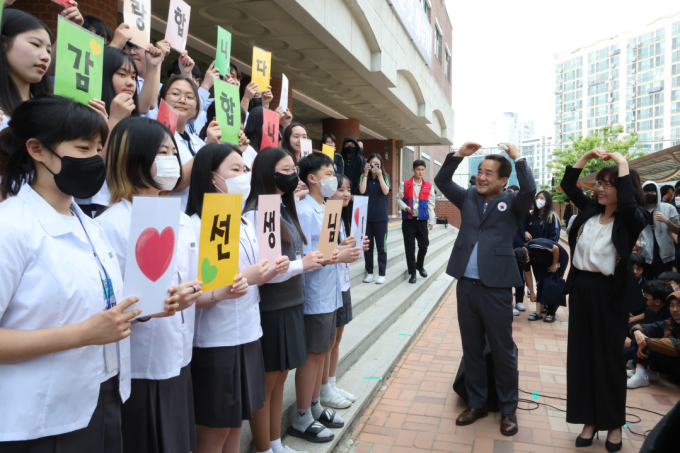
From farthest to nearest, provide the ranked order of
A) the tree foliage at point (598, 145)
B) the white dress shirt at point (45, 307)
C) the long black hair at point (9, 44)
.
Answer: the tree foliage at point (598, 145) < the long black hair at point (9, 44) < the white dress shirt at point (45, 307)

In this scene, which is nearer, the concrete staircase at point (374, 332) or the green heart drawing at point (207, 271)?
the green heart drawing at point (207, 271)

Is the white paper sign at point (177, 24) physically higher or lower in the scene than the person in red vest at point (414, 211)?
higher

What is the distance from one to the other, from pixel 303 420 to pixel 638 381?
3.72 meters

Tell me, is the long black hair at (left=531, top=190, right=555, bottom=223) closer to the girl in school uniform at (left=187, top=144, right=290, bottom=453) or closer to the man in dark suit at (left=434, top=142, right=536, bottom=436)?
the man in dark suit at (left=434, top=142, right=536, bottom=436)

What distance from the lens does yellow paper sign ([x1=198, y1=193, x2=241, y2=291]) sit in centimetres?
197

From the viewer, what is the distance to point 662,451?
946 mm

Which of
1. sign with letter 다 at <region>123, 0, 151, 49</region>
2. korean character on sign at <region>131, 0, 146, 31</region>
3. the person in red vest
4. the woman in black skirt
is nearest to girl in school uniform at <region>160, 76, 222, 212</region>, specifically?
sign with letter 다 at <region>123, 0, 151, 49</region>

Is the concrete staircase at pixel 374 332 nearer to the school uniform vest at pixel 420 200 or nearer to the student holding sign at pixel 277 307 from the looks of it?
the student holding sign at pixel 277 307

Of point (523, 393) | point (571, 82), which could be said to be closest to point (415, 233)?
point (523, 393)

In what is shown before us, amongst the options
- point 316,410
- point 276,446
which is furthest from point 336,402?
point 276,446

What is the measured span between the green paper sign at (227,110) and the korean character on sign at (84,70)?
0.96 meters

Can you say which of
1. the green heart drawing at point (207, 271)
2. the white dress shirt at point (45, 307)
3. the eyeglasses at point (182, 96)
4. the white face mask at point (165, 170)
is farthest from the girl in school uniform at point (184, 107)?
the white dress shirt at point (45, 307)

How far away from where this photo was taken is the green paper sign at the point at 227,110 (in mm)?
3295

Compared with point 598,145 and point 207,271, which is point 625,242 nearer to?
point 207,271
